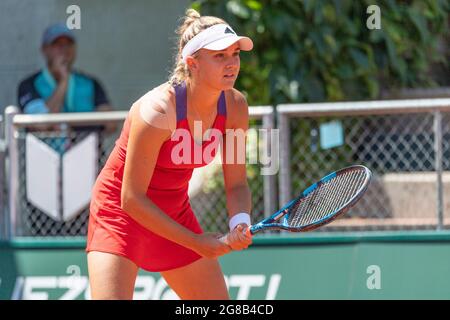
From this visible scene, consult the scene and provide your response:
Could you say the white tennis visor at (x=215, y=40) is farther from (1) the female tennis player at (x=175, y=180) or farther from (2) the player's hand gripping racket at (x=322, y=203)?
(2) the player's hand gripping racket at (x=322, y=203)

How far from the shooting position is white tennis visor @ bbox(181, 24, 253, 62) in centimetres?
427

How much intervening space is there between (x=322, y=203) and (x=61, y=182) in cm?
313

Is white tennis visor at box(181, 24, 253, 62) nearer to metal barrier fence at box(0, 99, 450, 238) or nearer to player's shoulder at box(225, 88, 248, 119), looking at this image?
player's shoulder at box(225, 88, 248, 119)

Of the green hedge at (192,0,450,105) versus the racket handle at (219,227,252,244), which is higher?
the green hedge at (192,0,450,105)

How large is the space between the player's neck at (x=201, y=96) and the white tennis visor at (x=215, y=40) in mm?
135

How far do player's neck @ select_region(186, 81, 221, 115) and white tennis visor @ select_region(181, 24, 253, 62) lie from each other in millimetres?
135

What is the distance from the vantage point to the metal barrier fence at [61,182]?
702cm

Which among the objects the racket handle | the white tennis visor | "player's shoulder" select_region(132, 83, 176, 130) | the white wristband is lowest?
the racket handle

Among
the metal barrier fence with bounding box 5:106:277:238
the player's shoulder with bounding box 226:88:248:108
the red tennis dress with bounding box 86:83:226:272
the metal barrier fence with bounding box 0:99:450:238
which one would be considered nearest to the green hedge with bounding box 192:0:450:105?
the metal barrier fence with bounding box 0:99:450:238

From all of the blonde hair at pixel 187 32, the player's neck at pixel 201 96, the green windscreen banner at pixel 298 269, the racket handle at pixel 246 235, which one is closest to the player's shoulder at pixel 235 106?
the player's neck at pixel 201 96

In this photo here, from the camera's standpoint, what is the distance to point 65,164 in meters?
7.12

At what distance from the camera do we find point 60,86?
26.0 ft
